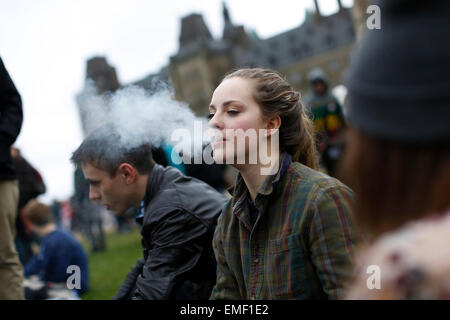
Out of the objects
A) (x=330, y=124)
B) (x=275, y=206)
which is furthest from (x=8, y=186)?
(x=330, y=124)

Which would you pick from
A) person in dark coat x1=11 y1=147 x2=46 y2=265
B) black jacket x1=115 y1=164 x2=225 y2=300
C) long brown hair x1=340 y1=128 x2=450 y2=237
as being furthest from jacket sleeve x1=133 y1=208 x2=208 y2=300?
person in dark coat x1=11 y1=147 x2=46 y2=265

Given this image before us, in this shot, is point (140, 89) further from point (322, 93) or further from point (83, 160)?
point (322, 93)

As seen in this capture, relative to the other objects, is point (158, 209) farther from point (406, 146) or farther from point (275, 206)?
point (406, 146)

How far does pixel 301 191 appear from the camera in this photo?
199cm

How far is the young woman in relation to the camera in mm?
1837

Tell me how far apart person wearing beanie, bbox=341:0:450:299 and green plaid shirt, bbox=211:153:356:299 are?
87cm

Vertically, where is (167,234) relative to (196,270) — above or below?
above

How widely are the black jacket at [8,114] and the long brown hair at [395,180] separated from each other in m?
2.95

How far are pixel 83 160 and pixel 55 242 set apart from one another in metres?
2.68

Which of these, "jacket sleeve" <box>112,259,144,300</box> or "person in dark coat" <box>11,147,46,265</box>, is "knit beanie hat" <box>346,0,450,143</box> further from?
"person in dark coat" <box>11,147,46,265</box>

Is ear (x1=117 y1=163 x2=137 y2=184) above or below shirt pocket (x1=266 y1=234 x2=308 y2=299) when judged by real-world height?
above

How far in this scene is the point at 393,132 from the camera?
86cm

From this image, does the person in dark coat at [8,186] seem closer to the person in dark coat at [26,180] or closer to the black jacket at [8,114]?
the black jacket at [8,114]
